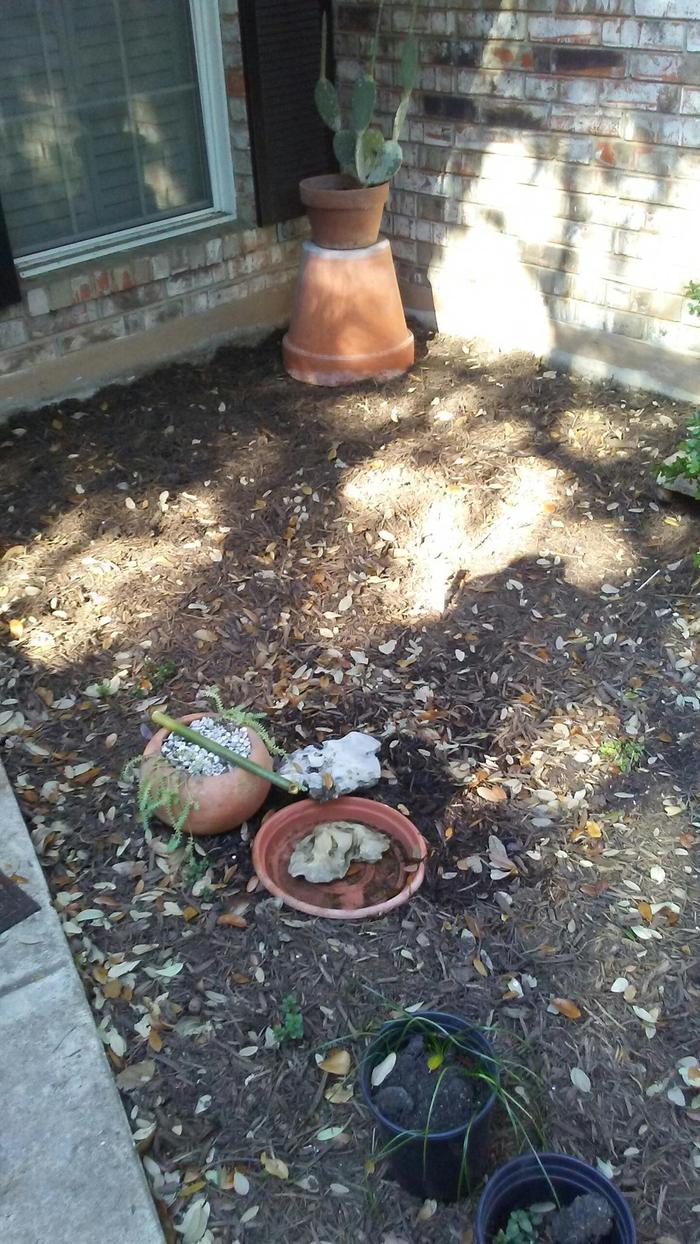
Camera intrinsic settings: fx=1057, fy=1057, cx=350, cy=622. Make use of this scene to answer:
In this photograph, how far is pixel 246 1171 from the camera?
206 centimetres

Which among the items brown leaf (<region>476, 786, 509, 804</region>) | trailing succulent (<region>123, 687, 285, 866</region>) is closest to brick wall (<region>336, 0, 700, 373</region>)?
brown leaf (<region>476, 786, 509, 804</region>)

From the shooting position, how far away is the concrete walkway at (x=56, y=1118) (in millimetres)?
1891

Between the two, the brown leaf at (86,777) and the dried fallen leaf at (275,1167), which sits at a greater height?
the brown leaf at (86,777)

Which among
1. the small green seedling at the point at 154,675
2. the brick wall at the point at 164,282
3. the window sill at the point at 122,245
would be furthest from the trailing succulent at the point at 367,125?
the small green seedling at the point at 154,675

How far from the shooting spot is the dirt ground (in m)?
2.15

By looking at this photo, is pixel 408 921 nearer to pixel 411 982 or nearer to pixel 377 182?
pixel 411 982

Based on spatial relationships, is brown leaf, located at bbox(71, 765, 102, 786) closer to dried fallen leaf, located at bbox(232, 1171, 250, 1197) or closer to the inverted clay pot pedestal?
dried fallen leaf, located at bbox(232, 1171, 250, 1197)

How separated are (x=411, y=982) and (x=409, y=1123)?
0.49 m

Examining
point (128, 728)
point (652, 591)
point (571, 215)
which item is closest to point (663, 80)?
point (571, 215)

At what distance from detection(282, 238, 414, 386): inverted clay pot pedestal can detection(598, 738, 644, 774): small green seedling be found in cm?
237

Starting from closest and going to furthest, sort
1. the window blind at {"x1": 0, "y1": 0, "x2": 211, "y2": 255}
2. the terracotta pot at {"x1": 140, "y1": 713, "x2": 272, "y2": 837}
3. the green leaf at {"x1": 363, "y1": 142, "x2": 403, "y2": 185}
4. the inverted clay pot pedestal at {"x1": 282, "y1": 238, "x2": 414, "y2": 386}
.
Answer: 1. the terracotta pot at {"x1": 140, "y1": 713, "x2": 272, "y2": 837}
2. the window blind at {"x1": 0, "y1": 0, "x2": 211, "y2": 255}
3. the green leaf at {"x1": 363, "y1": 142, "x2": 403, "y2": 185}
4. the inverted clay pot pedestal at {"x1": 282, "y1": 238, "x2": 414, "y2": 386}

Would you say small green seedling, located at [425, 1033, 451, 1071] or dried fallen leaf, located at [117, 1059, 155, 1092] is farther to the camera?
dried fallen leaf, located at [117, 1059, 155, 1092]

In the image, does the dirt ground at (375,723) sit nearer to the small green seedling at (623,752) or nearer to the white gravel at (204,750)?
the small green seedling at (623,752)

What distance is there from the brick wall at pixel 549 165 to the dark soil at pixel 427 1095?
10.8 feet
